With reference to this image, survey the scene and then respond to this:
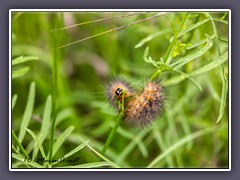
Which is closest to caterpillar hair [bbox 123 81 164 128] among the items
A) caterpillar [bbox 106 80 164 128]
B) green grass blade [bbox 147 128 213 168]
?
caterpillar [bbox 106 80 164 128]

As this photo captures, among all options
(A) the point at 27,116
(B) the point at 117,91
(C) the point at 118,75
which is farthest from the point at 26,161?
(C) the point at 118,75

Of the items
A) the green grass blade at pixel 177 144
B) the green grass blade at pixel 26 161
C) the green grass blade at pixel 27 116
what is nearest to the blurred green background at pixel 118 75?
the green grass blade at pixel 177 144

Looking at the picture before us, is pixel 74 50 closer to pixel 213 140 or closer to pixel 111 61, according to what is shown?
pixel 111 61

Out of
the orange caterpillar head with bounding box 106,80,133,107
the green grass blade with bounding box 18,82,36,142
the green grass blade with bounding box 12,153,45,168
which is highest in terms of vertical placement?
the orange caterpillar head with bounding box 106,80,133,107

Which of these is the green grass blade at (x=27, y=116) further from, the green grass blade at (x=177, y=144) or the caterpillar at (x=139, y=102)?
the green grass blade at (x=177, y=144)

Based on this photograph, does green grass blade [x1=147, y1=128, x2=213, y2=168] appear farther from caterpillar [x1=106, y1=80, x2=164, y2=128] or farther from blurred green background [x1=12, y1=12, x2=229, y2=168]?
caterpillar [x1=106, y1=80, x2=164, y2=128]

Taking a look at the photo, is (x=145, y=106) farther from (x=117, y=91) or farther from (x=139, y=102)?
(x=117, y=91)
